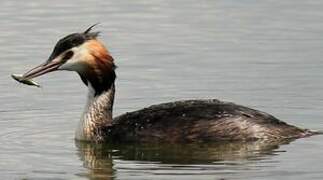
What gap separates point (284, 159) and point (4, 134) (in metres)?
3.62

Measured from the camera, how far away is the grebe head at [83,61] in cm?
1722

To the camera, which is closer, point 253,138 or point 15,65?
point 253,138

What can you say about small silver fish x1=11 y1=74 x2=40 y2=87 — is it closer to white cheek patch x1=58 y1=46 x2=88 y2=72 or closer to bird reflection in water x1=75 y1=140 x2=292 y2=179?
white cheek patch x1=58 y1=46 x2=88 y2=72

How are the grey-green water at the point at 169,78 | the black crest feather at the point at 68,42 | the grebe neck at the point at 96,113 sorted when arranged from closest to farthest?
the grey-green water at the point at 169,78
the black crest feather at the point at 68,42
the grebe neck at the point at 96,113

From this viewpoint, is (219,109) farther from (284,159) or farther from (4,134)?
(4,134)

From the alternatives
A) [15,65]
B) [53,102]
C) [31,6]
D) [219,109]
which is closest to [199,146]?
[219,109]

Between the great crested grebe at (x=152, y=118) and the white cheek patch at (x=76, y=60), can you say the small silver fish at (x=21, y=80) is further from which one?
the white cheek patch at (x=76, y=60)

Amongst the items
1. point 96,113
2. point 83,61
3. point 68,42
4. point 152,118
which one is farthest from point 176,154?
point 68,42

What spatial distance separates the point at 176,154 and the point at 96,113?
164cm

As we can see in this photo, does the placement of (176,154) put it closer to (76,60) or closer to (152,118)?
Result: (152,118)

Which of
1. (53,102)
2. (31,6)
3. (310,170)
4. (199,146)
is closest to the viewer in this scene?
(310,170)

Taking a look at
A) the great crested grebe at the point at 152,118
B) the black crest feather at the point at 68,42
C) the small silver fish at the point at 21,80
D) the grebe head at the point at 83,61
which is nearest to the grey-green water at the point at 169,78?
the great crested grebe at the point at 152,118

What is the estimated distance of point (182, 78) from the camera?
19938 millimetres

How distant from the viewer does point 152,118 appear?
17047 millimetres
